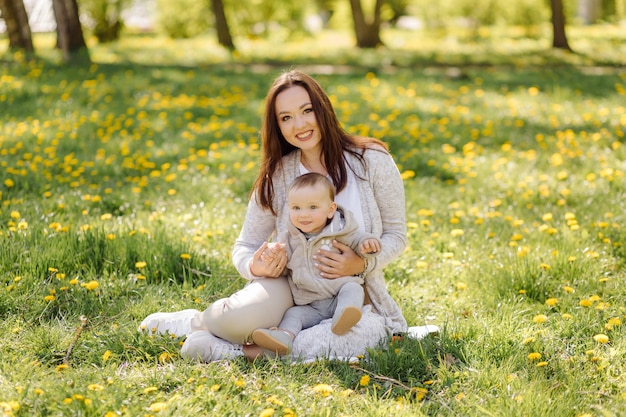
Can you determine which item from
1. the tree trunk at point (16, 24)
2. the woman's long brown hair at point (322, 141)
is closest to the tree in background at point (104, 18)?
the tree trunk at point (16, 24)

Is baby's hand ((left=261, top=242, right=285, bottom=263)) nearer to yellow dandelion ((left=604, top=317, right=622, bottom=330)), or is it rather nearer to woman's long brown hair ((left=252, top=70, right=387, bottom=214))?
woman's long brown hair ((left=252, top=70, right=387, bottom=214))

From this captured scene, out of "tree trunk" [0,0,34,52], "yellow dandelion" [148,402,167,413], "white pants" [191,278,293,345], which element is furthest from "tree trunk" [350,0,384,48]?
"yellow dandelion" [148,402,167,413]

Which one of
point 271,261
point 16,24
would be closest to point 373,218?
point 271,261

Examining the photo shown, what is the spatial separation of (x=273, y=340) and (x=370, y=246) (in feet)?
1.95

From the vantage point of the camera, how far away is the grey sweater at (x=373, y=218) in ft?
10.4

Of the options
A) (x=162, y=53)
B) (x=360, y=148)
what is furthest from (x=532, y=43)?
(x=360, y=148)

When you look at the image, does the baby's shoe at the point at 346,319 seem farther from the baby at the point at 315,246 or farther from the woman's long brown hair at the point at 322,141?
the woman's long brown hair at the point at 322,141

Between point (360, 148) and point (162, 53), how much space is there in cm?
1175

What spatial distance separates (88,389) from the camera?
8.15 feet

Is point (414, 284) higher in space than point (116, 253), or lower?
lower

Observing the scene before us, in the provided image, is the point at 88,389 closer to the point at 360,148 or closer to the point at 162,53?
the point at 360,148

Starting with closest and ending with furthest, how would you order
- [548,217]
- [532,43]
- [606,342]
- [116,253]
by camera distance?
[606,342] → [116,253] → [548,217] → [532,43]

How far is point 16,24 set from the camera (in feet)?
42.6

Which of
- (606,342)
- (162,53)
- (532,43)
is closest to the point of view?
(606,342)
